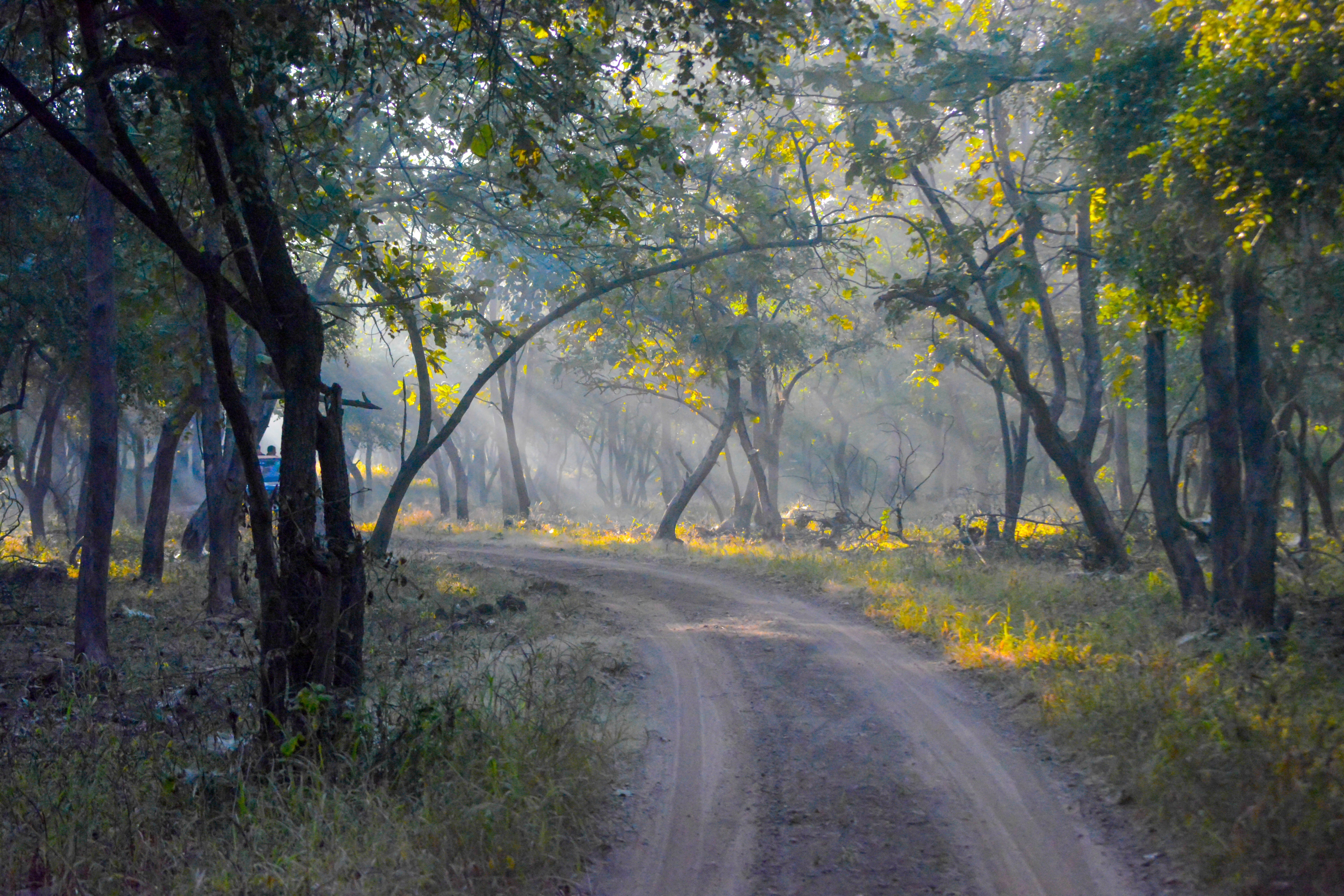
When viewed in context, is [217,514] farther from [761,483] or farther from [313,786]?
[761,483]

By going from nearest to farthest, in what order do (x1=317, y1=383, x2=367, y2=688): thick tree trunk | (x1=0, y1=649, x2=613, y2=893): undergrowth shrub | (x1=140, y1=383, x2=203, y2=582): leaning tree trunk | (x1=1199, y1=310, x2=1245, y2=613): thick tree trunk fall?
(x1=0, y1=649, x2=613, y2=893): undergrowth shrub → (x1=317, y1=383, x2=367, y2=688): thick tree trunk → (x1=1199, y1=310, x2=1245, y2=613): thick tree trunk → (x1=140, y1=383, x2=203, y2=582): leaning tree trunk

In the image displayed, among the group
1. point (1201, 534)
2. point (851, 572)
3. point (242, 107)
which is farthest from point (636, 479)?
point (242, 107)

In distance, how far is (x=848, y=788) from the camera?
228 inches

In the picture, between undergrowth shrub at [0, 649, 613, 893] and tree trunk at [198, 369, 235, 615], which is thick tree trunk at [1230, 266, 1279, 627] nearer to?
undergrowth shrub at [0, 649, 613, 893]

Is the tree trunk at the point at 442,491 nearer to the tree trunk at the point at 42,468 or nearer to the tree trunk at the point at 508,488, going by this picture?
the tree trunk at the point at 508,488

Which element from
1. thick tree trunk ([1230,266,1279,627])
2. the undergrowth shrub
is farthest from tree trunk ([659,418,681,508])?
the undergrowth shrub

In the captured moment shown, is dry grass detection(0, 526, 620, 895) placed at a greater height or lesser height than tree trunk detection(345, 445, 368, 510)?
lesser

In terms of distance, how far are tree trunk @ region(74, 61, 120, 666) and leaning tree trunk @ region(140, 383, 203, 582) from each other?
465 cm

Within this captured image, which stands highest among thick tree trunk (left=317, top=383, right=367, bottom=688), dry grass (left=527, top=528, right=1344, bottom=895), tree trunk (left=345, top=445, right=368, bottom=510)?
tree trunk (left=345, top=445, right=368, bottom=510)

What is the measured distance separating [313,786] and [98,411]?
5.40 m

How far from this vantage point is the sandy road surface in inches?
187

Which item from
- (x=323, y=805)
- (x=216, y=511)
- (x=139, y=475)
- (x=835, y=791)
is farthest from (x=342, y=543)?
(x=139, y=475)

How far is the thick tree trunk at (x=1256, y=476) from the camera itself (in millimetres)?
8812

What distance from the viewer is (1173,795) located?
5117mm
